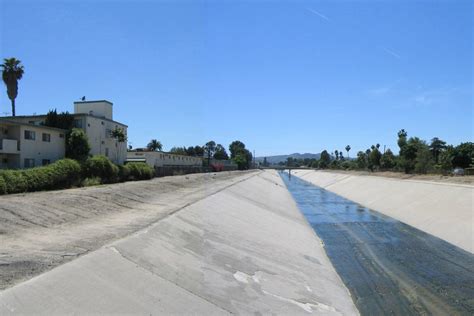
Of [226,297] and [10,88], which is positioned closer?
[226,297]

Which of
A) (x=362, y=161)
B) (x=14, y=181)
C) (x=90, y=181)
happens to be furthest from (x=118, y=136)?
(x=362, y=161)

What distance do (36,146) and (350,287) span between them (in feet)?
119

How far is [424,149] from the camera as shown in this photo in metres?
75.9

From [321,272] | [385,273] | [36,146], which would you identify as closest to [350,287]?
[321,272]

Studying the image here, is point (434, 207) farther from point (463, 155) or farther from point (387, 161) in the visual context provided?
point (387, 161)

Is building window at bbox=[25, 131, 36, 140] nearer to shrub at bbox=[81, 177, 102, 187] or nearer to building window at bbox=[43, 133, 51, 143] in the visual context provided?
building window at bbox=[43, 133, 51, 143]

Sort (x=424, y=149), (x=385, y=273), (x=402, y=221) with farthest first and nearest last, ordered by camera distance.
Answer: (x=424, y=149) < (x=402, y=221) < (x=385, y=273)

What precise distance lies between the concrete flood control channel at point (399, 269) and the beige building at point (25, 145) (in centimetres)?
2865

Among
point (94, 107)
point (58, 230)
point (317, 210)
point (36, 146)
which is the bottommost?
point (317, 210)

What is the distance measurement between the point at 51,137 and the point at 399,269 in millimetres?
38292

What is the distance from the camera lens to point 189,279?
397 inches

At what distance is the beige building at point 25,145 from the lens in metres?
38.2

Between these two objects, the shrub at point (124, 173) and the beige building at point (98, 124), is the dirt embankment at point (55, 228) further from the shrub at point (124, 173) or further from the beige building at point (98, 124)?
the beige building at point (98, 124)

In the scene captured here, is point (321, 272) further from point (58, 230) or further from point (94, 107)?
point (94, 107)
